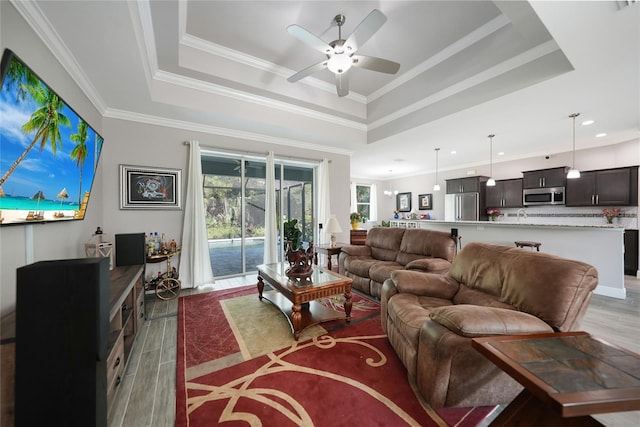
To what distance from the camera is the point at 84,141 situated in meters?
2.12

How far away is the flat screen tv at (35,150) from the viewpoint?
4.12 ft

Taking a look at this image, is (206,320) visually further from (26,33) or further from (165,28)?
(165,28)

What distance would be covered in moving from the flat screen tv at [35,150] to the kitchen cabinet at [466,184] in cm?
769

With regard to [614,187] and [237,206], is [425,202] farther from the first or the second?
[237,206]

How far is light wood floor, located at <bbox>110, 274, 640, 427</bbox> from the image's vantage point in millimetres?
1463

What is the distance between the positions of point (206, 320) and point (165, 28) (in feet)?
10.0

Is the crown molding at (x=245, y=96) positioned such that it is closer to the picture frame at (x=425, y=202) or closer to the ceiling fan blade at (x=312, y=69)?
the ceiling fan blade at (x=312, y=69)

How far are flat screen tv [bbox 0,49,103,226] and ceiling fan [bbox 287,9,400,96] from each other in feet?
5.84

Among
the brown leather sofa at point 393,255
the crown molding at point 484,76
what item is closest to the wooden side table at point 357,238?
the brown leather sofa at point 393,255

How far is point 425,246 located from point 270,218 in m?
2.67

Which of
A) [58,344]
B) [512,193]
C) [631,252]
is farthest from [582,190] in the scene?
[58,344]

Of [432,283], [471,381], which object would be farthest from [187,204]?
[471,381]

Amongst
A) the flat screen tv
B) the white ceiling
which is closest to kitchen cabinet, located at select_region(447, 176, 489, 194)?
the white ceiling

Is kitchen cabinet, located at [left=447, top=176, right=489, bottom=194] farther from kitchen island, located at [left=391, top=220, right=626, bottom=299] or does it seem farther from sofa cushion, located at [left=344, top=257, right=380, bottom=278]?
sofa cushion, located at [left=344, top=257, right=380, bottom=278]
